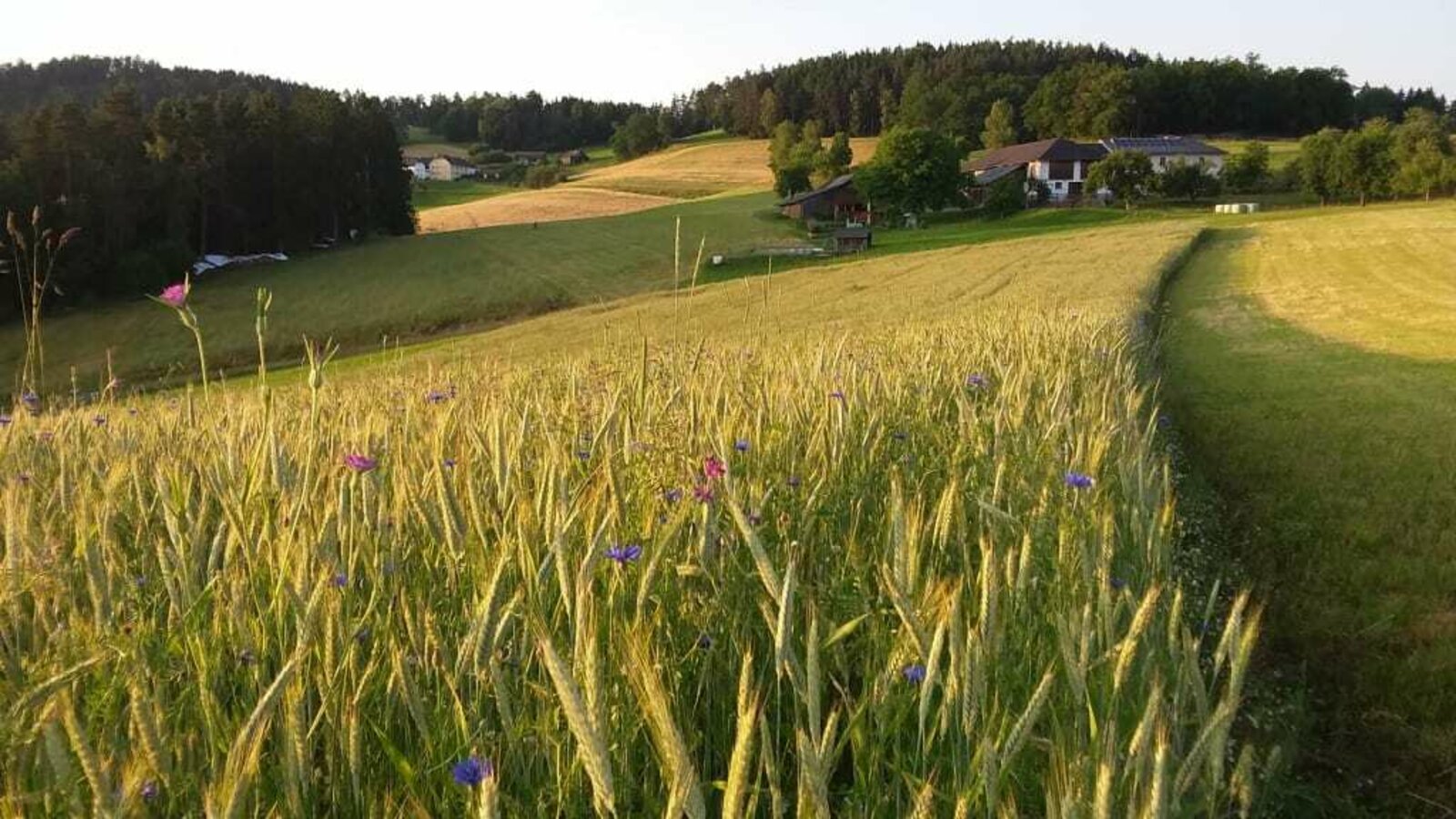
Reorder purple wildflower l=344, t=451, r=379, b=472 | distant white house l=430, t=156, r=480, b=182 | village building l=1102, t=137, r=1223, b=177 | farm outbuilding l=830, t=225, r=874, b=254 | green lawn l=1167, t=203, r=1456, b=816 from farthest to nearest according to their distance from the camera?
distant white house l=430, t=156, r=480, b=182
village building l=1102, t=137, r=1223, b=177
farm outbuilding l=830, t=225, r=874, b=254
green lawn l=1167, t=203, r=1456, b=816
purple wildflower l=344, t=451, r=379, b=472

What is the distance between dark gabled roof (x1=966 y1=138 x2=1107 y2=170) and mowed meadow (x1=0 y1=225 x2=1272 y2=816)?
95536 millimetres

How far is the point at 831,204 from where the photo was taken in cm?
8131

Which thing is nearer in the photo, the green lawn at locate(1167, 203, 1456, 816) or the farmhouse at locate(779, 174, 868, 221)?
the green lawn at locate(1167, 203, 1456, 816)

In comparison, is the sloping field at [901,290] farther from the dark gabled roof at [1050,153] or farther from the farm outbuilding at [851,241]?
the dark gabled roof at [1050,153]

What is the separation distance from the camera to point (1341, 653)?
508 cm

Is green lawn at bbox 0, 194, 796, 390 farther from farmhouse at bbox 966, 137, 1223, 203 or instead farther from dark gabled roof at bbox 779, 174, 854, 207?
farmhouse at bbox 966, 137, 1223, 203

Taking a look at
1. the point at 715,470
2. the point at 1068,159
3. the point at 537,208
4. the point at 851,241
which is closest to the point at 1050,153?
the point at 1068,159

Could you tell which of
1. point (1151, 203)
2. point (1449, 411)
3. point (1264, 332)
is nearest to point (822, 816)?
point (1449, 411)

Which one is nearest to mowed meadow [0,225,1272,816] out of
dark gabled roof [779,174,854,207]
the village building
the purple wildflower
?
the purple wildflower

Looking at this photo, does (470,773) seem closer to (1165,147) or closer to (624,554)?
(624,554)

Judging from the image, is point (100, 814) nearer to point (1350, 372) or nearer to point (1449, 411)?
point (1449, 411)

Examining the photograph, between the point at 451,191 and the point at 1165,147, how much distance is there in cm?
7502

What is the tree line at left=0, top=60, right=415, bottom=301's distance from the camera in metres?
45.3

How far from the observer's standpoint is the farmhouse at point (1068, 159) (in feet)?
301
